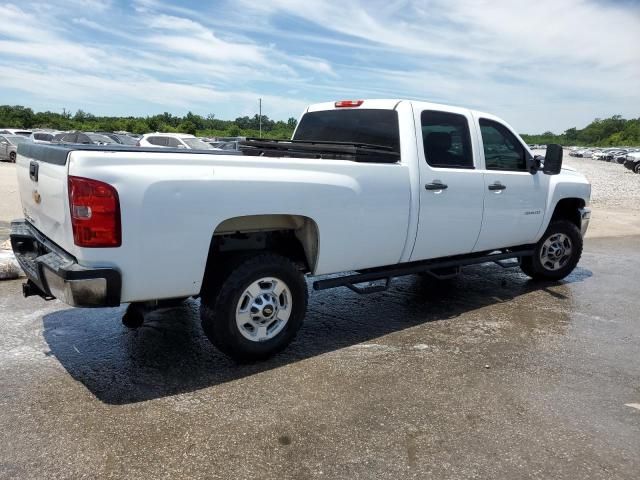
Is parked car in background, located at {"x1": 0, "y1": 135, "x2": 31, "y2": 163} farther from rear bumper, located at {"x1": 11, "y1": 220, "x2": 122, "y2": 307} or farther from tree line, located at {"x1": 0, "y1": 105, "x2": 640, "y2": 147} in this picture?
rear bumper, located at {"x1": 11, "y1": 220, "x2": 122, "y2": 307}

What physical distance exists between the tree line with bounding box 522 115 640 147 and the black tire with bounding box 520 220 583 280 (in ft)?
394

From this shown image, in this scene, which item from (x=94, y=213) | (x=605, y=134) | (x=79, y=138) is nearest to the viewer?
(x=94, y=213)

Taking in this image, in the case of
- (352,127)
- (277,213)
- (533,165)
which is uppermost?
(352,127)

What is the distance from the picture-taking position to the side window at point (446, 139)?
5004 mm

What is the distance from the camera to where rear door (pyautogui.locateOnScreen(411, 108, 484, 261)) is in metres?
4.88

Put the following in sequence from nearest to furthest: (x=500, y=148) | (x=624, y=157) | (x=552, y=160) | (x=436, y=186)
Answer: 1. (x=436, y=186)
2. (x=500, y=148)
3. (x=552, y=160)
4. (x=624, y=157)

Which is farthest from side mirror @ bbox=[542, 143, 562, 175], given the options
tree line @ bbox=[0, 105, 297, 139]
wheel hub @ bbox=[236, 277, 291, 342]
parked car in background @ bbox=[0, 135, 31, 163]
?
tree line @ bbox=[0, 105, 297, 139]

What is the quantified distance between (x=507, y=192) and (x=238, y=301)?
128 inches

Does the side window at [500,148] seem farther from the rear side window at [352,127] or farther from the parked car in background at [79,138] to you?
the parked car in background at [79,138]

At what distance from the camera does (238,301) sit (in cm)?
387

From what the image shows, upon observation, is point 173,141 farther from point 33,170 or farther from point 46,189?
point 46,189

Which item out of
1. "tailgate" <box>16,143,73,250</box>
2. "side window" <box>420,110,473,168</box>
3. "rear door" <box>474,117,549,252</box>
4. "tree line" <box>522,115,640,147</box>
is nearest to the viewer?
"tailgate" <box>16,143,73,250</box>

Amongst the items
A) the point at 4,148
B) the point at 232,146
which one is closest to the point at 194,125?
the point at 4,148

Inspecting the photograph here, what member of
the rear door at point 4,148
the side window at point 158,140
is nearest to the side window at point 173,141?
the side window at point 158,140
